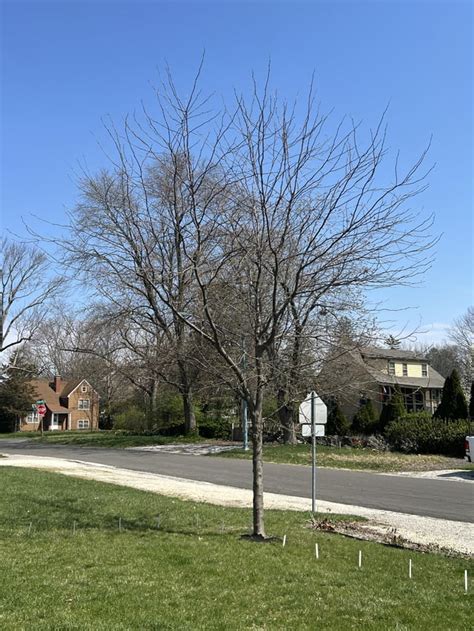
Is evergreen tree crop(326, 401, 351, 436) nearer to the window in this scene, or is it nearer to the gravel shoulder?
the gravel shoulder

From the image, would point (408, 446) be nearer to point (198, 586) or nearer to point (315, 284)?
point (315, 284)


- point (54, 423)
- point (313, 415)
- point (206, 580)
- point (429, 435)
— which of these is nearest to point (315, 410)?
point (313, 415)

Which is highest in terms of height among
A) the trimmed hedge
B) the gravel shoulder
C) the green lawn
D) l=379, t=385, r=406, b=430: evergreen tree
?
l=379, t=385, r=406, b=430: evergreen tree

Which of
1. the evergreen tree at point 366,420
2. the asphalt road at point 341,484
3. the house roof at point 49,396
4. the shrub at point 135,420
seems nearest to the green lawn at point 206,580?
the asphalt road at point 341,484

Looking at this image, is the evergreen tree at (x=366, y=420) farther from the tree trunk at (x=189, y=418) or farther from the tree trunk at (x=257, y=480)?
the tree trunk at (x=257, y=480)

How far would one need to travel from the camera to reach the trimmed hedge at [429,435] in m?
28.5

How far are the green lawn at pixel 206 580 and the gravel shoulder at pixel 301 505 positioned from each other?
63.7 inches

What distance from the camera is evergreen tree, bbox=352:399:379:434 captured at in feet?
120

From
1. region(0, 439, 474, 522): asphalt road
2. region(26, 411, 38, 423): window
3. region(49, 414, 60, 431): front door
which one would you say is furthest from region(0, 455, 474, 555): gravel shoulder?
region(49, 414, 60, 431): front door

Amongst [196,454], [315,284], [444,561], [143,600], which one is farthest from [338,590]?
[196,454]

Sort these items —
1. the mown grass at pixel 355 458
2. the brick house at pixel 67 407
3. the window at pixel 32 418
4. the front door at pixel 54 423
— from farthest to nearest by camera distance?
the front door at pixel 54 423, the brick house at pixel 67 407, the window at pixel 32 418, the mown grass at pixel 355 458

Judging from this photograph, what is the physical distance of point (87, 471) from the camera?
21016 mm

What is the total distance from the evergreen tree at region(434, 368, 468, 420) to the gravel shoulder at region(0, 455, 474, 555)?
18.8m

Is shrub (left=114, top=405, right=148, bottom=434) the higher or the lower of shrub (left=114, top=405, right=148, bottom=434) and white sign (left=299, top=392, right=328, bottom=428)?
the lower
